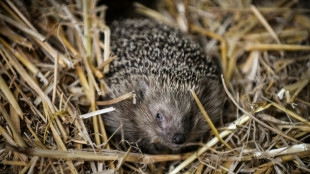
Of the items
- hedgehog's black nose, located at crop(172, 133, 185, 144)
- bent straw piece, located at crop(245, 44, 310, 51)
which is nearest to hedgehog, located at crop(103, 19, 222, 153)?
hedgehog's black nose, located at crop(172, 133, 185, 144)

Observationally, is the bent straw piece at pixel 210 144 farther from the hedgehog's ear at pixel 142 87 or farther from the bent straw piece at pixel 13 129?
the bent straw piece at pixel 13 129

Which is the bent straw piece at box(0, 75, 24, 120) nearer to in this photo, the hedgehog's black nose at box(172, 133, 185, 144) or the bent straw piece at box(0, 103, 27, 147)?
the bent straw piece at box(0, 103, 27, 147)

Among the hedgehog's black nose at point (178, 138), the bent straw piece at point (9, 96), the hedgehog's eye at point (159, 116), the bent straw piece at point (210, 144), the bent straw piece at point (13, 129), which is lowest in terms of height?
the bent straw piece at point (210, 144)

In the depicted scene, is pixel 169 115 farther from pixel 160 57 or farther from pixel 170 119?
pixel 160 57

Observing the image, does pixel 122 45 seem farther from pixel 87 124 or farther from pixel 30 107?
pixel 30 107

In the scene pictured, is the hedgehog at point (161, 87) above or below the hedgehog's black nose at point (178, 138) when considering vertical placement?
above

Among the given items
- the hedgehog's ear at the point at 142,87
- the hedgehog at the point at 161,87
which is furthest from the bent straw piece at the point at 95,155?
the hedgehog's ear at the point at 142,87
